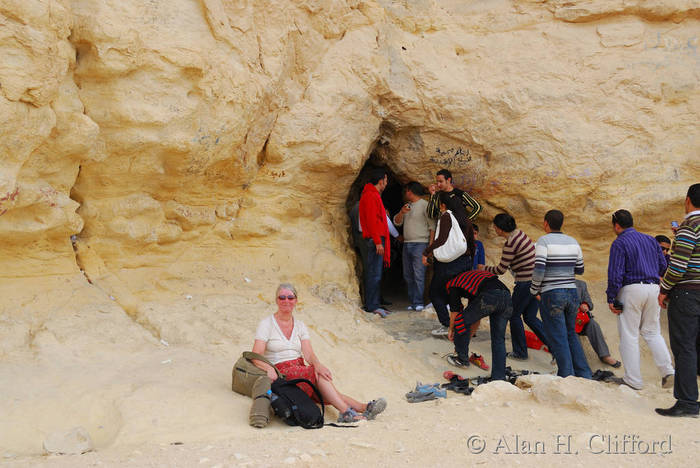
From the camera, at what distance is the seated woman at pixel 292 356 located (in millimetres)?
4156

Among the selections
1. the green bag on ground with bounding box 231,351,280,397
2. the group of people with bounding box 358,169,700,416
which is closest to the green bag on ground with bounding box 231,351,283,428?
the green bag on ground with bounding box 231,351,280,397

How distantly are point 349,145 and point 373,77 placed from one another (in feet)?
2.63

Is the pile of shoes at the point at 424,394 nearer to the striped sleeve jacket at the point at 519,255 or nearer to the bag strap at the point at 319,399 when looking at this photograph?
the bag strap at the point at 319,399

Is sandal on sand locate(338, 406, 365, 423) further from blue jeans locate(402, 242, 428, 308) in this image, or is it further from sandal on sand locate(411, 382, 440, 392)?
blue jeans locate(402, 242, 428, 308)

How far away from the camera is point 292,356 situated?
4379 mm

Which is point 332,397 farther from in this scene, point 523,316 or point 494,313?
point 523,316

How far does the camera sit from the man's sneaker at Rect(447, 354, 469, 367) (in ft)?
18.4

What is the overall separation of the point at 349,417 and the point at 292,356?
0.65m

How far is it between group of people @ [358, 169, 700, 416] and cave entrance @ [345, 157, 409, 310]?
908 millimetres

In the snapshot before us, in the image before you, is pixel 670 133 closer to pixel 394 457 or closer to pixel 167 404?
pixel 394 457

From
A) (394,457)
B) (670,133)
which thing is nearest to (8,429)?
(394,457)

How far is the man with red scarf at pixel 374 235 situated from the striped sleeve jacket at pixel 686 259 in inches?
131

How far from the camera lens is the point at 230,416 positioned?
3.88m

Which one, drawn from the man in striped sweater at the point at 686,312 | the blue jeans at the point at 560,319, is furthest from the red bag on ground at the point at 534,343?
the man in striped sweater at the point at 686,312
